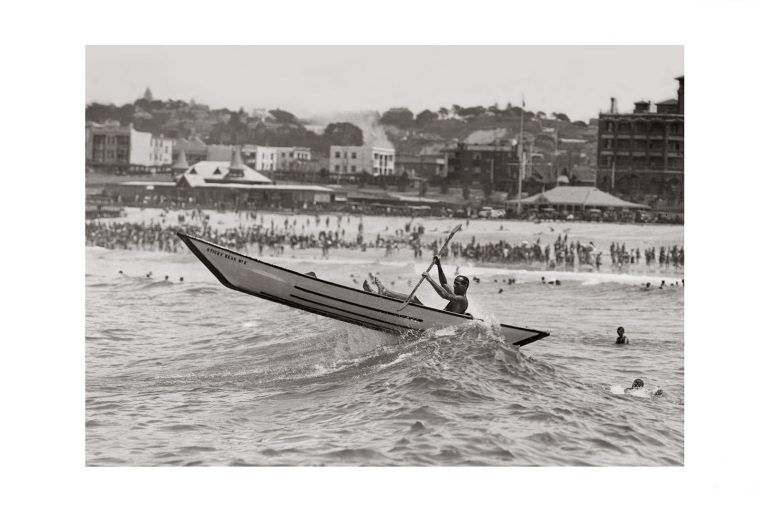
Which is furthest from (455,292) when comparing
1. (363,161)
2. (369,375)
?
(363,161)

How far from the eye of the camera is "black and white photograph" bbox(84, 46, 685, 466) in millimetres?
7574

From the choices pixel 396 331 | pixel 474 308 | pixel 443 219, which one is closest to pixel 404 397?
pixel 396 331

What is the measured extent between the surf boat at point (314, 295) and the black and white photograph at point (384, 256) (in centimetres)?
2

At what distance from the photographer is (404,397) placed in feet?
25.5

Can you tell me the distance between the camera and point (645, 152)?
8.52 metres

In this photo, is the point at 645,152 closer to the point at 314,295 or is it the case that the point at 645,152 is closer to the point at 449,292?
the point at 449,292

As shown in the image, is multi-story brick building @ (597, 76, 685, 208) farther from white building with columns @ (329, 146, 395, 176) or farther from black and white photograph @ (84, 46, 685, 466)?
white building with columns @ (329, 146, 395, 176)

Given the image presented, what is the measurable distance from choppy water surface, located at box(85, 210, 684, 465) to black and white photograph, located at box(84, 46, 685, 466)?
19 mm

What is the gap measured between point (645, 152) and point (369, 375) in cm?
298
